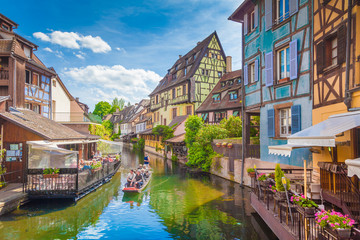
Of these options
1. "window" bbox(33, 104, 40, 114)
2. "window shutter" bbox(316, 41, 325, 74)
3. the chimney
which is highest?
the chimney

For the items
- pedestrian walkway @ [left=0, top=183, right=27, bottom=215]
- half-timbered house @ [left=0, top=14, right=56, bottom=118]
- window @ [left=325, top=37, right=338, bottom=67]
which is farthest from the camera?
half-timbered house @ [left=0, top=14, right=56, bottom=118]

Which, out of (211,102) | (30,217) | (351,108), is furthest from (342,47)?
(211,102)

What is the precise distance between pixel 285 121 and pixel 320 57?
3.80 metres

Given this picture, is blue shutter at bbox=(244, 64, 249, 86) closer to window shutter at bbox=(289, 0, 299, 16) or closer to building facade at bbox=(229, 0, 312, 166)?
building facade at bbox=(229, 0, 312, 166)

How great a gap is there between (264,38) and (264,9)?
1622 millimetres

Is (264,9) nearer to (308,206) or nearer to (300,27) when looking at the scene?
(300,27)

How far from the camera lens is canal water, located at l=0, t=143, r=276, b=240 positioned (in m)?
8.86

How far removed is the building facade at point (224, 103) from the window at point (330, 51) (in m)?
14.6

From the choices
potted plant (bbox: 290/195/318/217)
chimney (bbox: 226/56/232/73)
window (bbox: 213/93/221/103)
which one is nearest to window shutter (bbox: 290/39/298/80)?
potted plant (bbox: 290/195/318/217)

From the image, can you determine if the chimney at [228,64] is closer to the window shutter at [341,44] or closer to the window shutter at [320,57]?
the window shutter at [320,57]

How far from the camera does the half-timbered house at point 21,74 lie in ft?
52.4

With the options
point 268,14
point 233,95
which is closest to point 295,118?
point 268,14

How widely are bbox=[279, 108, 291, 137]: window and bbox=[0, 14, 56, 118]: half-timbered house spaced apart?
1625 cm

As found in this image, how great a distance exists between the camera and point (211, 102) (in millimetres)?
29906
